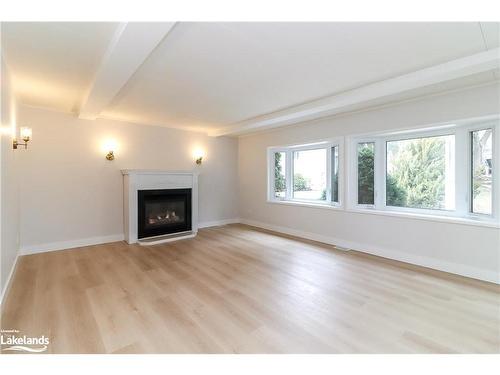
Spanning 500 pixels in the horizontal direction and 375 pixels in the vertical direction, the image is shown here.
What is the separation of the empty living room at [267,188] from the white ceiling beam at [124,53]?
2cm

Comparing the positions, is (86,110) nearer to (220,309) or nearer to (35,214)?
(35,214)

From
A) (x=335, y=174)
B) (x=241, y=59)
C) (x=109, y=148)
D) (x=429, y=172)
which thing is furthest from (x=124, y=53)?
(x=429, y=172)

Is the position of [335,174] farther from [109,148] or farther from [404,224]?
[109,148]

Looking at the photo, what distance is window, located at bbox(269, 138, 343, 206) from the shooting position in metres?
4.52

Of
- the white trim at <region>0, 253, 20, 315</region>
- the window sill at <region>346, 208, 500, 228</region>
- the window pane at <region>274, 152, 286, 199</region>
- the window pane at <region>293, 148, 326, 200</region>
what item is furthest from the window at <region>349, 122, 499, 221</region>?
the white trim at <region>0, 253, 20, 315</region>

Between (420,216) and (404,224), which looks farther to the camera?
(404,224)

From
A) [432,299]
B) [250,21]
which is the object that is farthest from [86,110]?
[432,299]

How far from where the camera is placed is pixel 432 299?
234cm

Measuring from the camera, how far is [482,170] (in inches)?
116

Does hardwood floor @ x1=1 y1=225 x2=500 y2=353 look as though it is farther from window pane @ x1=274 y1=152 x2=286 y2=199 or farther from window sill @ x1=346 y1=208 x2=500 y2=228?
window pane @ x1=274 y1=152 x2=286 y2=199

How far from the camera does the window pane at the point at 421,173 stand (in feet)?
10.7

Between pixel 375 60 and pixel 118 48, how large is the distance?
238cm

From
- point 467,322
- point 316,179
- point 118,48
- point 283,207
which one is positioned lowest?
point 467,322

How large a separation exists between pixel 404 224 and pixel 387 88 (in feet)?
6.26
